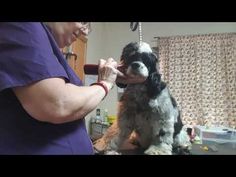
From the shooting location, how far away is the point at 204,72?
2902 millimetres

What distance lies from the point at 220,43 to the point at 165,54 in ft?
2.10

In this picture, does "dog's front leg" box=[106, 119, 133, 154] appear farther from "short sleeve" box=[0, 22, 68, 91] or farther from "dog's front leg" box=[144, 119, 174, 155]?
"short sleeve" box=[0, 22, 68, 91]

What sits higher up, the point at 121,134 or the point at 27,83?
the point at 27,83

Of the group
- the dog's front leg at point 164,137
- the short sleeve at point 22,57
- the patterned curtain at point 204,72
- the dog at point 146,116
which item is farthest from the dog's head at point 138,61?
the patterned curtain at point 204,72

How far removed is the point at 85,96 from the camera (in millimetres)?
517

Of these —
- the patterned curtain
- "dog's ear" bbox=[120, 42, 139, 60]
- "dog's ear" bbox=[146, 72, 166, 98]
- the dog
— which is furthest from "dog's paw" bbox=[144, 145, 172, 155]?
the patterned curtain

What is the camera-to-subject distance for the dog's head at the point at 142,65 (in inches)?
27.1

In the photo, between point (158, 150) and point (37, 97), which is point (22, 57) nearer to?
point (37, 97)

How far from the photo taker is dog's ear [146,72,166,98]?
71 centimetres

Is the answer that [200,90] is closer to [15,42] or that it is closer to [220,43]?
[220,43]

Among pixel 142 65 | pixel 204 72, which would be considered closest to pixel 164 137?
pixel 142 65

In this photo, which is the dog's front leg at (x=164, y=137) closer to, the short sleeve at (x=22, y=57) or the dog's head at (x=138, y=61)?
the dog's head at (x=138, y=61)

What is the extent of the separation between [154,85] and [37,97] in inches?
14.3

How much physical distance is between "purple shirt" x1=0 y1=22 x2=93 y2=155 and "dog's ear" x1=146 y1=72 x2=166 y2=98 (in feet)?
0.79
